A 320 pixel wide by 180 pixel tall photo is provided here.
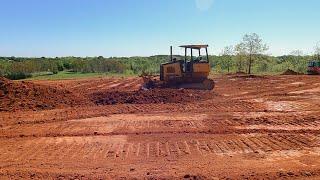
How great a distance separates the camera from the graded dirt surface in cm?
860

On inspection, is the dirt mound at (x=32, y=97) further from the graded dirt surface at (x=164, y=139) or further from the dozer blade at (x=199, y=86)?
the dozer blade at (x=199, y=86)

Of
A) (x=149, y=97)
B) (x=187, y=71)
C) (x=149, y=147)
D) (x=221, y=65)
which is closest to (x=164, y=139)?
(x=149, y=147)

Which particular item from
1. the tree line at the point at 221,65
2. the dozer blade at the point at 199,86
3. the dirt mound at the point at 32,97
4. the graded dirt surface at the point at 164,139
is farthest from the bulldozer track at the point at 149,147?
the tree line at the point at 221,65

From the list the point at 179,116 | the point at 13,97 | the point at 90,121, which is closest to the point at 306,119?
the point at 179,116

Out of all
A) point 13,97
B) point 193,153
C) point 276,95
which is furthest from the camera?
point 276,95

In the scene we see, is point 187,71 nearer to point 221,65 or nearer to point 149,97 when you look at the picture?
point 149,97

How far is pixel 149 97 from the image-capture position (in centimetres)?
1906

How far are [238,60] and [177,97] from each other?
1008 inches

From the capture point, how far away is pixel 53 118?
1523 cm

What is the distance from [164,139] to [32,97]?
30.2 ft

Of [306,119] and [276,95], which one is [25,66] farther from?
[306,119]

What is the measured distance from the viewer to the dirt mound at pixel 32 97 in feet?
58.4

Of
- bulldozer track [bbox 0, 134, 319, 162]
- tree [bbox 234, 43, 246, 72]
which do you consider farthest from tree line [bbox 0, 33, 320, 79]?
bulldozer track [bbox 0, 134, 319, 162]

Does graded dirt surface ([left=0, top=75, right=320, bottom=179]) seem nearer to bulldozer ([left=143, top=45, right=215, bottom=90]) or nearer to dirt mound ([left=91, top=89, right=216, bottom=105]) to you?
dirt mound ([left=91, top=89, right=216, bottom=105])
